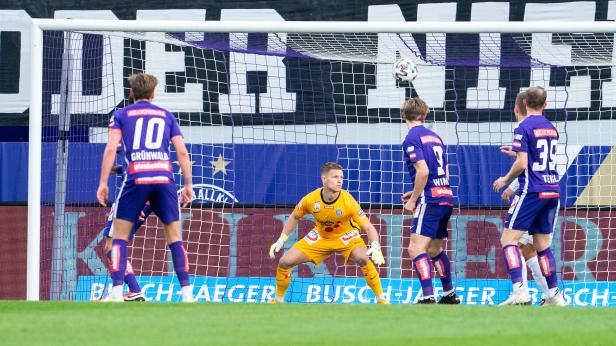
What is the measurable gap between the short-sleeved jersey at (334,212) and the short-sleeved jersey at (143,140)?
2.80 m

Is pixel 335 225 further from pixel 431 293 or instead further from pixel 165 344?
pixel 165 344

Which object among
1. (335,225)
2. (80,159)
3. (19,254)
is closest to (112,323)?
(335,225)

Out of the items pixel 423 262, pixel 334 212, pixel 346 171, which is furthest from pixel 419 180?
pixel 346 171

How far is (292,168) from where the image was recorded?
48.0 feet

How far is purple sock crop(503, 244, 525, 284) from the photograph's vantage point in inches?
402

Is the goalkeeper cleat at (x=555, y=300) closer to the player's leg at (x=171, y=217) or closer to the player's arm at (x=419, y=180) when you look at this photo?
the player's arm at (x=419, y=180)

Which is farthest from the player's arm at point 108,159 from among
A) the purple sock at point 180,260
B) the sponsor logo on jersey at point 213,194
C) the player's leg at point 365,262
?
the sponsor logo on jersey at point 213,194

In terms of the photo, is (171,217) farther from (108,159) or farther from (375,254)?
(375,254)

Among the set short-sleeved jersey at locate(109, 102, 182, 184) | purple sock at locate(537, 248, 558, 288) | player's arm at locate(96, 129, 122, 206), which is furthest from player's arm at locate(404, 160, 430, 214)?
player's arm at locate(96, 129, 122, 206)

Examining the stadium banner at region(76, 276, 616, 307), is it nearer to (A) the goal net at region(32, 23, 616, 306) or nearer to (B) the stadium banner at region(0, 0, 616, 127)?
(A) the goal net at region(32, 23, 616, 306)

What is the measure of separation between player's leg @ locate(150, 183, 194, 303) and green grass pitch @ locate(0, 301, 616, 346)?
2.04 feet

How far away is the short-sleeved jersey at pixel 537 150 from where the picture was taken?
10.1 meters

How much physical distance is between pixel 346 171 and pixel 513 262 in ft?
15.2

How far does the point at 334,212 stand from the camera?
39.0 feet
